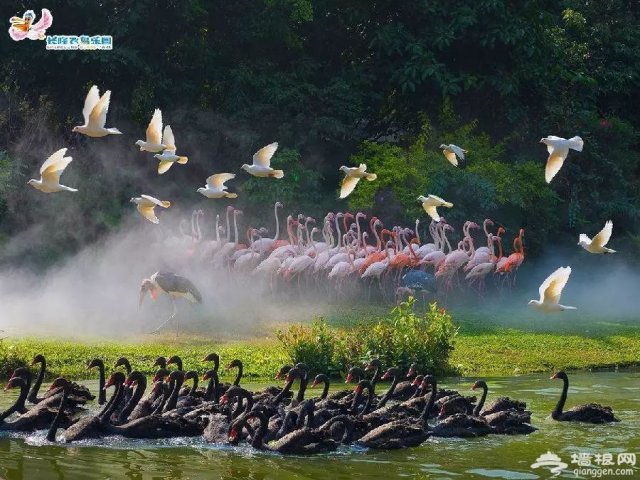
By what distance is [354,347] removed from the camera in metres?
18.4

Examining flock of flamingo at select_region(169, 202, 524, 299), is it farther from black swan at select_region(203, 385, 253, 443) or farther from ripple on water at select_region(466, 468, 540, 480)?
ripple on water at select_region(466, 468, 540, 480)

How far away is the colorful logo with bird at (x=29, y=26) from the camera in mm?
29094

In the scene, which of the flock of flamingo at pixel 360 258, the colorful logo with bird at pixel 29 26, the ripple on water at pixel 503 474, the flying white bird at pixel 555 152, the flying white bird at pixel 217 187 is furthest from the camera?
the colorful logo with bird at pixel 29 26

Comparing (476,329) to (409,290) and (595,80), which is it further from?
(595,80)

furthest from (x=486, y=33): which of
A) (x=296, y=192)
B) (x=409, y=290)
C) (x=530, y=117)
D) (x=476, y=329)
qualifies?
(x=476, y=329)

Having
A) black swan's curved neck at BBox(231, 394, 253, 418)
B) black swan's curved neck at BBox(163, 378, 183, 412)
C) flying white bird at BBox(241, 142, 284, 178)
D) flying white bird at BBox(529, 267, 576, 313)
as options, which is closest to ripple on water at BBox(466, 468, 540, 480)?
black swan's curved neck at BBox(231, 394, 253, 418)

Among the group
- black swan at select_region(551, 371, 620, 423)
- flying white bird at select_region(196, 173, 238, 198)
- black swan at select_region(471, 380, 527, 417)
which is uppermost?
flying white bird at select_region(196, 173, 238, 198)

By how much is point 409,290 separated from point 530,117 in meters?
9.10

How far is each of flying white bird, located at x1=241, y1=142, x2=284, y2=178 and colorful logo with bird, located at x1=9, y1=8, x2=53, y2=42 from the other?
12.6m

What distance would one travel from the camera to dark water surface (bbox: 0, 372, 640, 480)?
1203 cm

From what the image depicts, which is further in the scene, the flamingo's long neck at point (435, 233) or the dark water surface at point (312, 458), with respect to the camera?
the flamingo's long neck at point (435, 233)

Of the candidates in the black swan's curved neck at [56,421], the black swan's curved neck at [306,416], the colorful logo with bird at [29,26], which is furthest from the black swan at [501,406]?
the colorful logo with bird at [29,26]

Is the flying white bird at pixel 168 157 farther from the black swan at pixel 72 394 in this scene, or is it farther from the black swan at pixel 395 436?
the black swan at pixel 395 436

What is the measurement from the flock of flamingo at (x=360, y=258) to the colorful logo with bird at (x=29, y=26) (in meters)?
6.28
